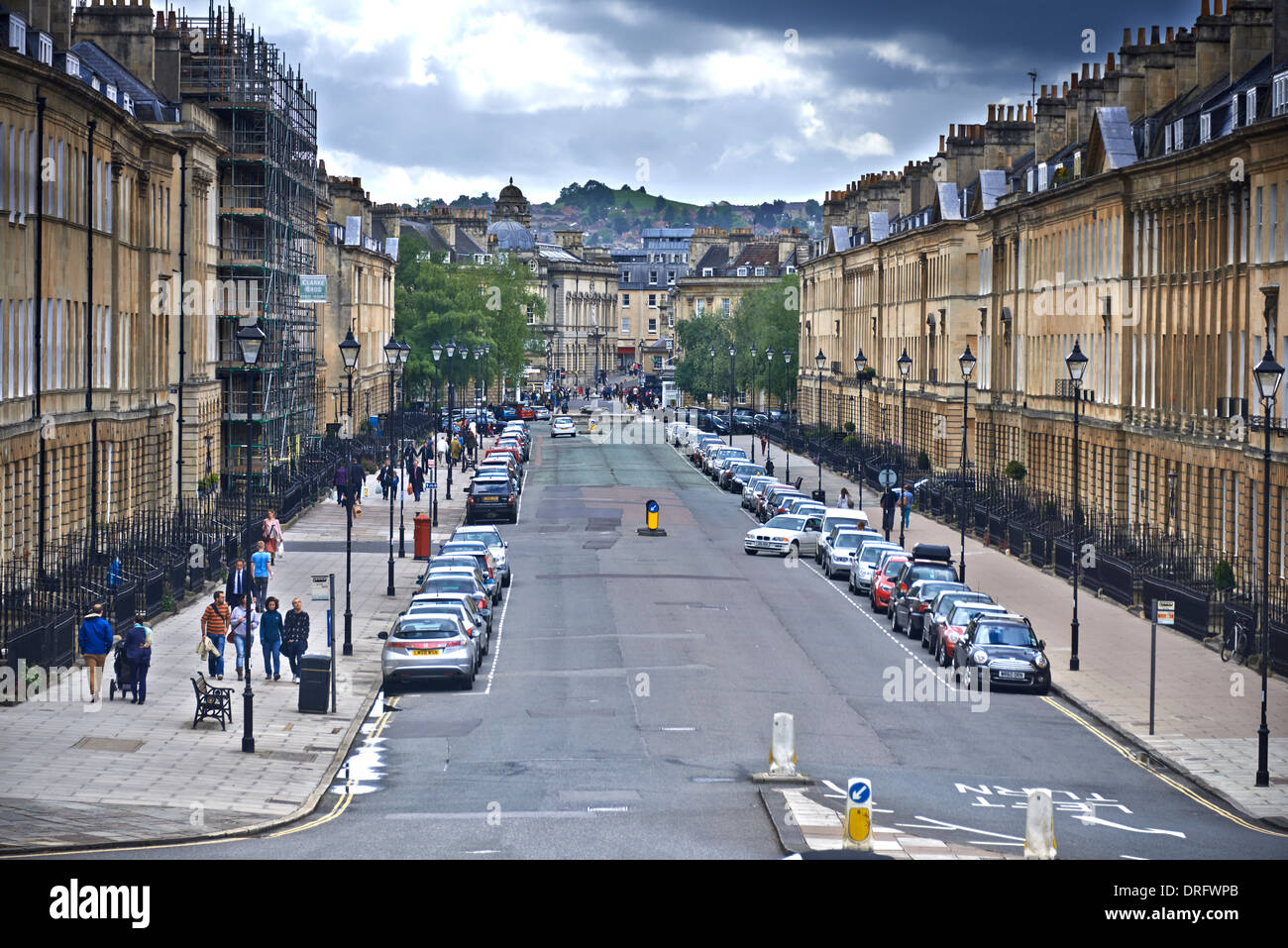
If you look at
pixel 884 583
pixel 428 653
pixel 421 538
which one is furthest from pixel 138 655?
pixel 421 538

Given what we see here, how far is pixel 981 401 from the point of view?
→ 264 ft

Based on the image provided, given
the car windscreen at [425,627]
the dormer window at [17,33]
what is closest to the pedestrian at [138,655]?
the car windscreen at [425,627]

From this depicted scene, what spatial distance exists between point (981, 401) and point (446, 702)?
50.9 m

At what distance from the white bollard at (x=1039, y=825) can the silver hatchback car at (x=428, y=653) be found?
1584 centimetres

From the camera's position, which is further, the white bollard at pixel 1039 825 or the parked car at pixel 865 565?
the parked car at pixel 865 565

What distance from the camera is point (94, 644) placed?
103 ft

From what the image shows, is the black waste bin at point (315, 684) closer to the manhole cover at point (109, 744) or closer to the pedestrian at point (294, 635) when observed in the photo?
the pedestrian at point (294, 635)

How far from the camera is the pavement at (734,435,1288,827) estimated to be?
2772 centimetres

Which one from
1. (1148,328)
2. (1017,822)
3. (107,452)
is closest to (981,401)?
(1148,328)

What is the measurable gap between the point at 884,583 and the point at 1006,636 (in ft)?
34.6

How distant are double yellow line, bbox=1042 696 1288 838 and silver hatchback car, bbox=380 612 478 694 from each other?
34.3 feet

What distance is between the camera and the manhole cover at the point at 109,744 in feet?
89.2

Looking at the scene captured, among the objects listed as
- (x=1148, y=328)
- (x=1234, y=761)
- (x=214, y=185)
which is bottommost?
(x=1234, y=761)
